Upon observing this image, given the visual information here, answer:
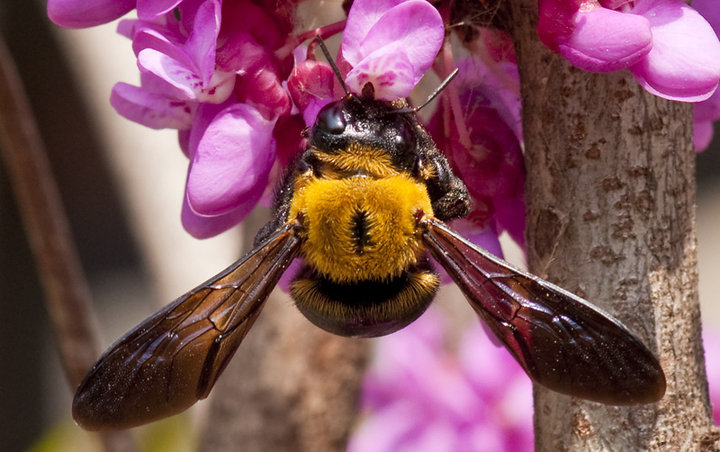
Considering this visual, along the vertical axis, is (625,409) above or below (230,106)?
below

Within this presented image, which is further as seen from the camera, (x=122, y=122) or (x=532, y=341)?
(x=122, y=122)

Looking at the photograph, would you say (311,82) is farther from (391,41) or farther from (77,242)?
(77,242)

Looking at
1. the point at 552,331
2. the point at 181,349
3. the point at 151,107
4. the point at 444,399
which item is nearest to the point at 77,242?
the point at 444,399

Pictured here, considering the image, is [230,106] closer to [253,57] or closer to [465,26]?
[253,57]

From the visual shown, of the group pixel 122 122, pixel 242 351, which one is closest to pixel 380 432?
pixel 242 351

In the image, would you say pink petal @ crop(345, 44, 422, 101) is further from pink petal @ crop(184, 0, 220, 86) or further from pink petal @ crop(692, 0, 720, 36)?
pink petal @ crop(692, 0, 720, 36)

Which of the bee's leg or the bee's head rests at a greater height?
the bee's head

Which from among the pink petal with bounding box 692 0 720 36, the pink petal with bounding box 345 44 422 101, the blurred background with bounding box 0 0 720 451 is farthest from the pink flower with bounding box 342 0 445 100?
the blurred background with bounding box 0 0 720 451
